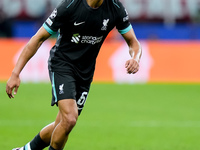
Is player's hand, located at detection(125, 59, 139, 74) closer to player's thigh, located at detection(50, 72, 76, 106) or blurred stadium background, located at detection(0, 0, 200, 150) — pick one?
player's thigh, located at detection(50, 72, 76, 106)

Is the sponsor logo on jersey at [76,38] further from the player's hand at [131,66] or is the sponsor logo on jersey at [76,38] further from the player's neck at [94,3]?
the player's hand at [131,66]

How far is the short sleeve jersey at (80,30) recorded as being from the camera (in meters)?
6.20

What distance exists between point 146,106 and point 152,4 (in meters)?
11.1

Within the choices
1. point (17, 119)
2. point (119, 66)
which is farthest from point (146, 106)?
point (119, 66)

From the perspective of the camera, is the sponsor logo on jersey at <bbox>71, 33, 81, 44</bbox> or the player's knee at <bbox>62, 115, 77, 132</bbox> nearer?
the player's knee at <bbox>62, 115, 77, 132</bbox>

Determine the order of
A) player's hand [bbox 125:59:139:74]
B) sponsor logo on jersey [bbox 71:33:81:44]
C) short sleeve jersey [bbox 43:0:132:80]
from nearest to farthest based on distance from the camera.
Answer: player's hand [bbox 125:59:139:74] → short sleeve jersey [bbox 43:0:132:80] → sponsor logo on jersey [bbox 71:33:81:44]

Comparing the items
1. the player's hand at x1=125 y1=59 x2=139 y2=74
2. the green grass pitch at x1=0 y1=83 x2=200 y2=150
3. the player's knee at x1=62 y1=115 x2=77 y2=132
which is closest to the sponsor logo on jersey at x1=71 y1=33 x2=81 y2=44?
the player's hand at x1=125 y1=59 x2=139 y2=74

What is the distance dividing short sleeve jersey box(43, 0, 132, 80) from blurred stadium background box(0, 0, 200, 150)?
181cm

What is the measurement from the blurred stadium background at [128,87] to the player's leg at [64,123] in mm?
1664

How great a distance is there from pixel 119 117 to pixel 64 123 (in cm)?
498

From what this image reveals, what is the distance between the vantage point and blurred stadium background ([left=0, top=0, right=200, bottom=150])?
29.6 ft

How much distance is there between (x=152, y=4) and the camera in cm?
2300

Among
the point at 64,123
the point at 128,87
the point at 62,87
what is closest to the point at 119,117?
the point at 62,87

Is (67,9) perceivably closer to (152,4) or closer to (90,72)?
(90,72)
